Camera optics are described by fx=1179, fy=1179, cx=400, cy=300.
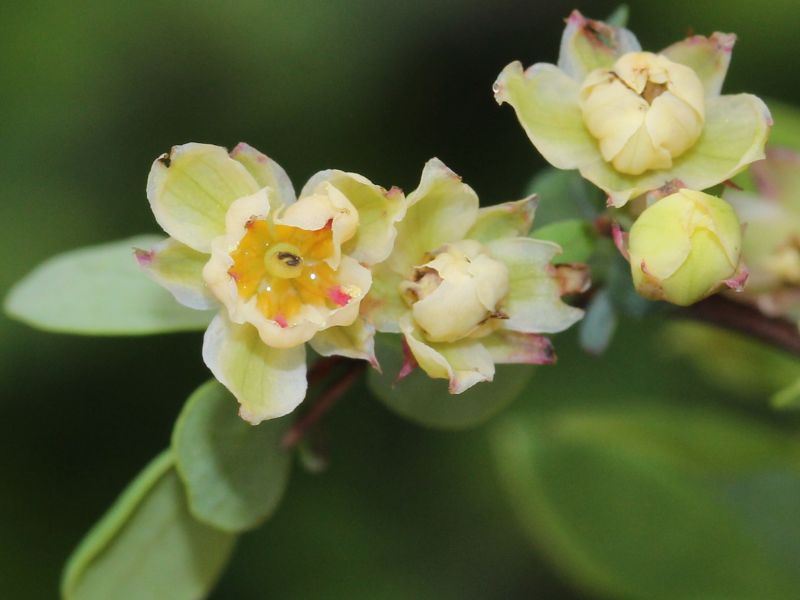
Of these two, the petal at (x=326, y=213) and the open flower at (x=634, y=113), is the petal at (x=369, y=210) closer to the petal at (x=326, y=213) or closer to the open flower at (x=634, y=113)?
the petal at (x=326, y=213)

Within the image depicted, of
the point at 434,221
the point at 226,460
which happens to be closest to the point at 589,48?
the point at 434,221

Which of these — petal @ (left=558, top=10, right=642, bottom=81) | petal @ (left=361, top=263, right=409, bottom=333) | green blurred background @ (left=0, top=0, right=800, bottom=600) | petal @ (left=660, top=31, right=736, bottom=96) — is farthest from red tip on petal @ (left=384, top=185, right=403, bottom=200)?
green blurred background @ (left=0, top=0, right=800, bottom=600)

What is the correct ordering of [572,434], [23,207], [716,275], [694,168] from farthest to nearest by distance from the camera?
[23,207] → [572,434] → [694,168] → [716,275]

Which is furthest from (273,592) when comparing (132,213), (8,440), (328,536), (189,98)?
(189,98)

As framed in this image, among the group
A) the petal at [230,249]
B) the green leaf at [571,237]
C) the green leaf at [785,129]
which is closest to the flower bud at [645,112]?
the green leaf at [571,237]

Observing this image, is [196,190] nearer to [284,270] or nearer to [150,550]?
[284,270]

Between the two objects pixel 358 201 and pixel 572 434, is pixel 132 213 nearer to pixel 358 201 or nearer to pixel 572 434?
pixel 572 434
